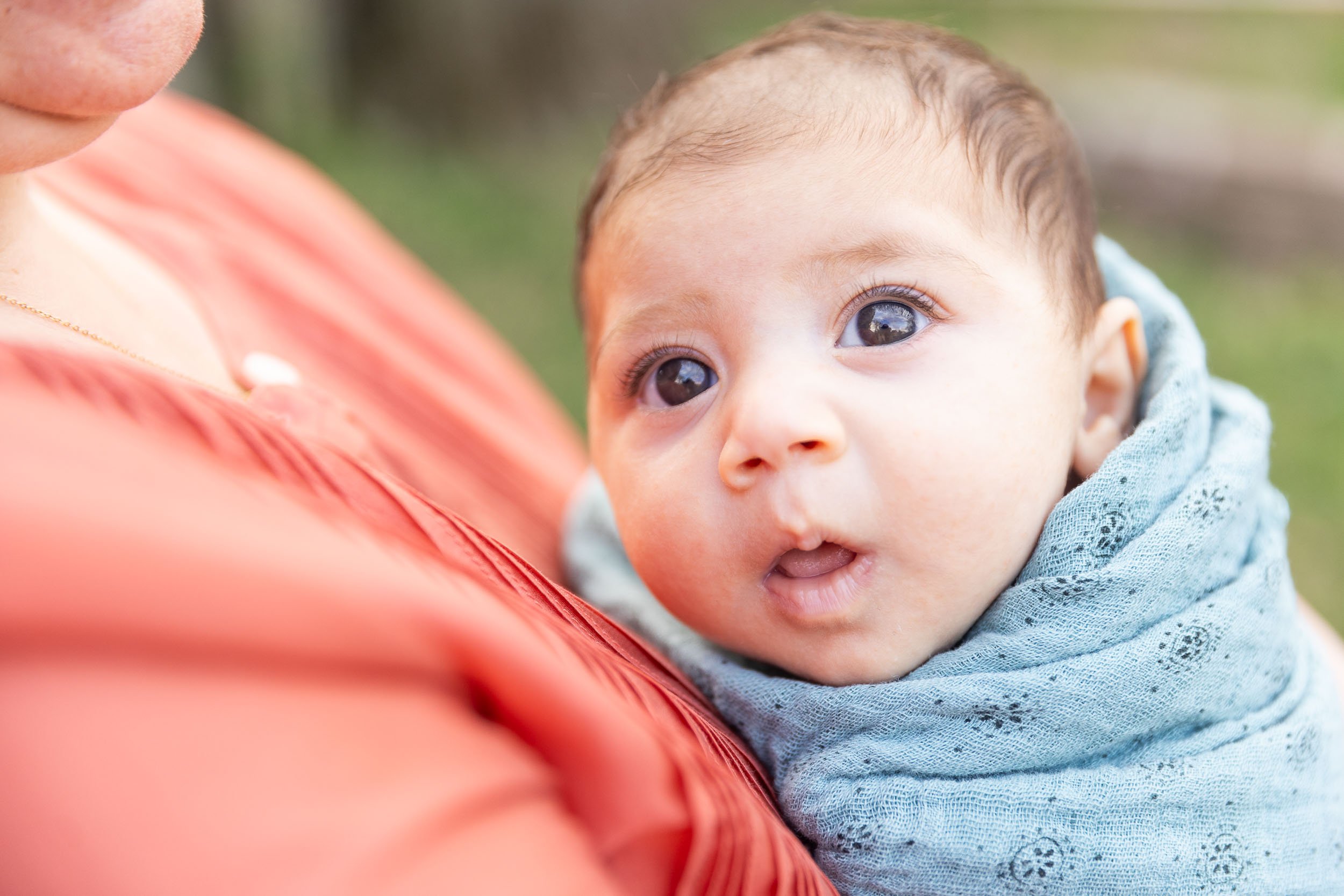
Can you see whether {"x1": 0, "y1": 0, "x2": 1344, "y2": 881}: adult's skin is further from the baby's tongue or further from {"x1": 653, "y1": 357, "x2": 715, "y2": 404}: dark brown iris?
the baby's tongue

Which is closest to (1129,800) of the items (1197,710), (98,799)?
(1197,710)

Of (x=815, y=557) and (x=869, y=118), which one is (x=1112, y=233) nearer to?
(x=869, y=118)

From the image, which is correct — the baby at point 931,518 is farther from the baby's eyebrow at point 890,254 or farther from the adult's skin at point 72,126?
the adult's skin at point 72,126

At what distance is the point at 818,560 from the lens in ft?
3.51

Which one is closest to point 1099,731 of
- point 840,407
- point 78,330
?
point 840,407

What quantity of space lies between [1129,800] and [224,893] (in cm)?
78

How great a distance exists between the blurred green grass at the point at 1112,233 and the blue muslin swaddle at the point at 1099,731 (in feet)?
3.16

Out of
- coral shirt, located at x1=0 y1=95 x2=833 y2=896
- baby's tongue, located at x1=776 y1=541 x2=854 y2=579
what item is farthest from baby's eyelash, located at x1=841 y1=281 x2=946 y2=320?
coral shirt, located at x1=0 y1=95 x2=833 y2=896

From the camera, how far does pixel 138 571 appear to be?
0.62 m

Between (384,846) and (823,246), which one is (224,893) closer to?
(384,846)

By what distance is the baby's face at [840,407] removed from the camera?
1.04 meters

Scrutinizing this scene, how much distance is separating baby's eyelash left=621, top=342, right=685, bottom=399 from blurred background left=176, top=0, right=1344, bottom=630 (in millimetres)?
2332

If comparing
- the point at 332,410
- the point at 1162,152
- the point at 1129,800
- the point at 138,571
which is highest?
the point at 138,571

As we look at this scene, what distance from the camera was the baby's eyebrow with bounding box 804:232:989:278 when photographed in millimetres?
1100
